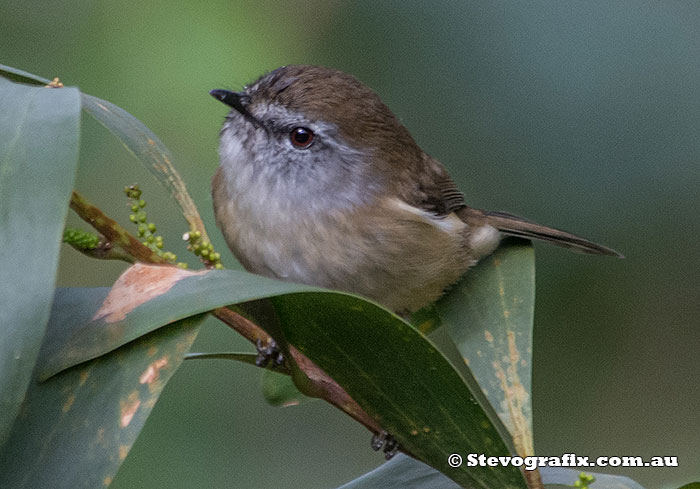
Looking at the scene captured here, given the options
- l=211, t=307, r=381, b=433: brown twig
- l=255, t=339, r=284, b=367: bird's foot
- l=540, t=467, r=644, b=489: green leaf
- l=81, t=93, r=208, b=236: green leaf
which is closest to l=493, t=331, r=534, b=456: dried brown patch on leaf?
l=540, t=467, r=644, b=489: green leaf

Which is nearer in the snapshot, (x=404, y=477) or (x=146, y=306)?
(x=146, y=306)

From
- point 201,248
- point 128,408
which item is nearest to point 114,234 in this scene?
point 201,248

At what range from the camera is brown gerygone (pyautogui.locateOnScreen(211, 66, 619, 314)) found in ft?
7.08

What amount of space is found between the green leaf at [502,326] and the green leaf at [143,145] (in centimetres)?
58

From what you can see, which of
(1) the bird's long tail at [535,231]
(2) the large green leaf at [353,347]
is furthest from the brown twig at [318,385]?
(1) the bird's long tail at [535,231]

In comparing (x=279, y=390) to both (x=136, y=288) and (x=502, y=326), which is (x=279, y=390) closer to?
(x=502, y=326)

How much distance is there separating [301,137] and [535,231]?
0.78m

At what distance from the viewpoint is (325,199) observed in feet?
7.33

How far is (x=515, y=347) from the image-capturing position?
1.66 meters

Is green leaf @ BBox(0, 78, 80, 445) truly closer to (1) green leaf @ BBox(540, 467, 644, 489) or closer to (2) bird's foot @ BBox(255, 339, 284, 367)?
(2) bird's foot @ BBox(255, 339, 284, 367)

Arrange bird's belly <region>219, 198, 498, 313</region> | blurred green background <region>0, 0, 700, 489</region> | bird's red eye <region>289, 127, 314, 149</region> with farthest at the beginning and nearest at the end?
1. blurred green background <region>0, 0, 700, 489</region>
2. bird's red eye <region>289, 127, 314, 149</region>
3. bird's belly <region>219, 198, 498, 313</region>

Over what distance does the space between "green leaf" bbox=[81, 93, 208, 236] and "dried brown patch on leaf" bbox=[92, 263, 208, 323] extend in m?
0.30

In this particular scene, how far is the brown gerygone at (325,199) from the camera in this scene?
2158mm

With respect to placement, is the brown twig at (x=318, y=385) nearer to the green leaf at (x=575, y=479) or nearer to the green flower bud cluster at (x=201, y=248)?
the green flower bud cluster at (x=201, y=248)
